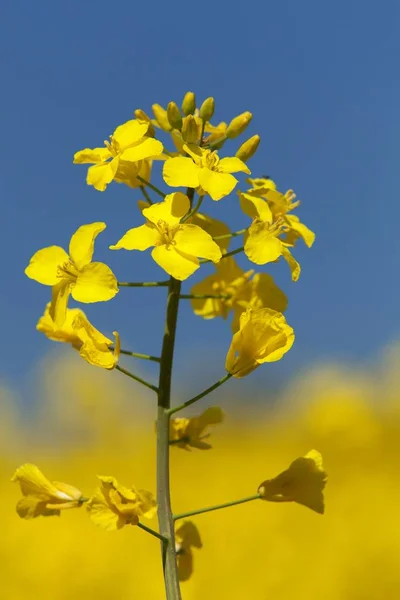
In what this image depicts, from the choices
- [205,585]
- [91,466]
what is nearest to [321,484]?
[205,585]

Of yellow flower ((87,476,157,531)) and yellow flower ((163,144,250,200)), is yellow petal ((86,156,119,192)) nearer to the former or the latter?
yellow flower ((163,144,250,200))

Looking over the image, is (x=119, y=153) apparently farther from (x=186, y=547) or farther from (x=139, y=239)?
(x=186, y=547)

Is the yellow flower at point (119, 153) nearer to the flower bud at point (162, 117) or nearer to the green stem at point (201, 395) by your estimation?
the flower bud at point (162, 117)

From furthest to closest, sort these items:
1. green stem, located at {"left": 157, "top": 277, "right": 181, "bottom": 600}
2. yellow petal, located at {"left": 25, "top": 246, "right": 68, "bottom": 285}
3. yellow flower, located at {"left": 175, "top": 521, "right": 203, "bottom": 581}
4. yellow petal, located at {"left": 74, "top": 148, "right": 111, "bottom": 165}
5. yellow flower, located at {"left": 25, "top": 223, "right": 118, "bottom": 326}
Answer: yellow flower, located at {"left": 175, "top": 521, "right": 203, "bottom": 581} → yellow petal, located at {"left": 74, "top": 148, "right": 111, "bottom": 165} → yellow petal, located at {"left": 25, "top": 246, "right": 68, "bottom": 285} → yellow flower, located at {"left": 25, "top": 223, "right": 118, "bottom": 326} → green stem, located at {"left": 157, "top": 277, "right": 181, "bottom": 600}

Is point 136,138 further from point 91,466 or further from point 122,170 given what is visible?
point 91,466

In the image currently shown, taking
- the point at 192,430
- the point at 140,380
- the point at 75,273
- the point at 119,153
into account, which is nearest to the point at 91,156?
the point at 119,153

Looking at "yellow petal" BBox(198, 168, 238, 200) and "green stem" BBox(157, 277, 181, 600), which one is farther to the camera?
"yellow petal" BBox(198, 168, 238, 200)

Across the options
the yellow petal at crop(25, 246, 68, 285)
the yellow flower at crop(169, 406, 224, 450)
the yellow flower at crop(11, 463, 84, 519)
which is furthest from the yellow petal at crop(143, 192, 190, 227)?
the yellow flower at crop(11, 463, 84, 519)
